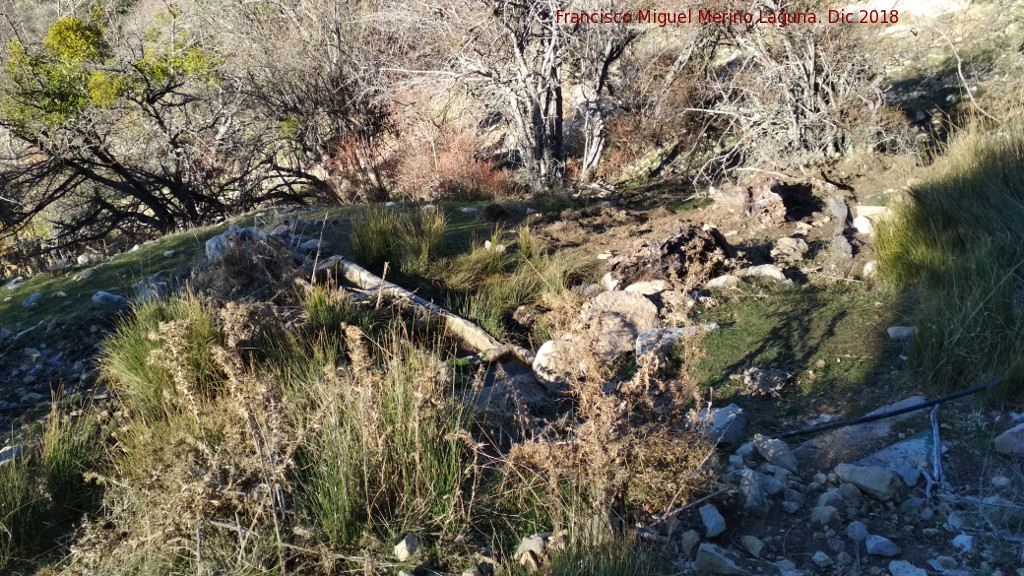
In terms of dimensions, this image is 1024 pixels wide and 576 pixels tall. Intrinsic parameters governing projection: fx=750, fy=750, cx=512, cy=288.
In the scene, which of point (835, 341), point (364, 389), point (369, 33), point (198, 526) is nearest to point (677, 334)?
point (835, 341)

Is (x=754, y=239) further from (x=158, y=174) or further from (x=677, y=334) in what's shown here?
(x=158, y=174)

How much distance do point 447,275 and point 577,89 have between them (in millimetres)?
8781

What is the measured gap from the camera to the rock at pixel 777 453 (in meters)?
3.11

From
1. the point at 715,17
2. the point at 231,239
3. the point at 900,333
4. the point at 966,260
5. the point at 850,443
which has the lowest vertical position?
the point at 850,443

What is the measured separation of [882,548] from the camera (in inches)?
98.0

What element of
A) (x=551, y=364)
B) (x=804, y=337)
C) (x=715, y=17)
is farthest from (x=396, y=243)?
(x=715, y=17)

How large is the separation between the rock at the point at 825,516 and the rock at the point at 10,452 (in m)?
3.39

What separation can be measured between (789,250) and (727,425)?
2.57m

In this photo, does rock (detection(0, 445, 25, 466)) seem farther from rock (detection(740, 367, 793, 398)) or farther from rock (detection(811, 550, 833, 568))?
rock (detection(740, 367, 793, 398))

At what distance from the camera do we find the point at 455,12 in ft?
29.3

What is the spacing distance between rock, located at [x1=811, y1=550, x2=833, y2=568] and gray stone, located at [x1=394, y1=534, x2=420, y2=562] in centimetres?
136

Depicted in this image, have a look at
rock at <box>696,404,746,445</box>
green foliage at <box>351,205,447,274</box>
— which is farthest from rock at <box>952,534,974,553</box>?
green foliage at <box>351,205,447,274</box>

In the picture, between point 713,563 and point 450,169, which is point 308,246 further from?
point 713,563

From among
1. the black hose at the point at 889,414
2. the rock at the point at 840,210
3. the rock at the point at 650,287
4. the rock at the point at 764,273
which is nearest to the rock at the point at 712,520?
the black hose at the point at 889,414
